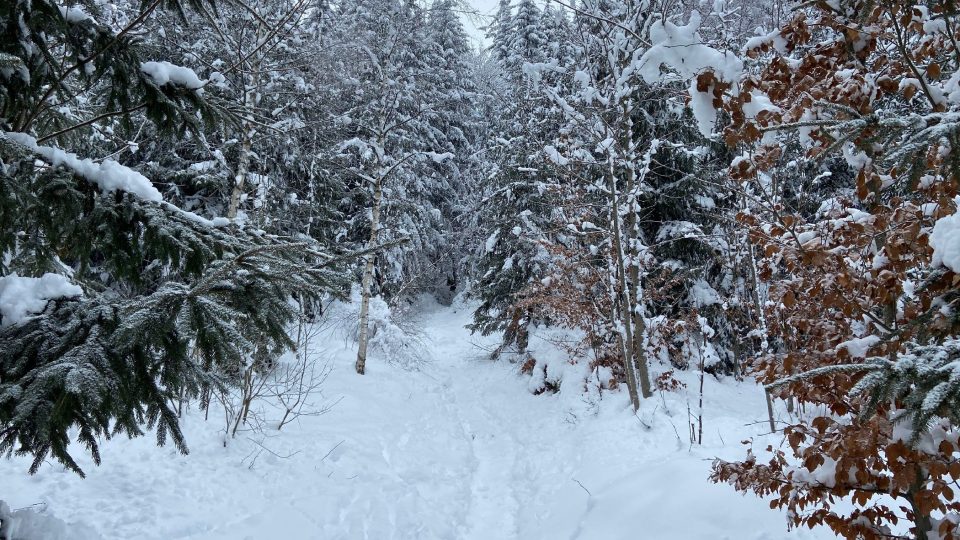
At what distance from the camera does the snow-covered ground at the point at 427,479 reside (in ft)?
15.8

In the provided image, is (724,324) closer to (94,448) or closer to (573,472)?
(573,472)

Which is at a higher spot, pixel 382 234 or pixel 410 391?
pixel 382 234

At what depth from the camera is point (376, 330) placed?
15.2 m

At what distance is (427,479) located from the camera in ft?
25.0

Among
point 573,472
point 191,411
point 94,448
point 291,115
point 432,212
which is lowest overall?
point 573,472

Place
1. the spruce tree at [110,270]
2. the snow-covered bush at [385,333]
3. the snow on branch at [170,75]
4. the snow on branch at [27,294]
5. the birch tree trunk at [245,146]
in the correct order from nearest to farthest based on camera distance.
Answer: the spruce tree at [110,270] → the snow on branch at [27,294] → the snow on branch at [170,75] → the birch tree trunk at [245,146] → the snow-covered bush at [385,333]

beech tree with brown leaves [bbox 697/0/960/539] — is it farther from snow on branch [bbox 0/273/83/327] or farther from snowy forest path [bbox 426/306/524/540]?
snowy forest path [bbox 426/306/524/540]

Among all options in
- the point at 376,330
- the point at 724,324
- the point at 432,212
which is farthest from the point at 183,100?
the point at 432,212

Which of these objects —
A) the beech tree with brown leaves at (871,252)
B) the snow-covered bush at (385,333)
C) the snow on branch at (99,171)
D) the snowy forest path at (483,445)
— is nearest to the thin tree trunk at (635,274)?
the snowy forest path at (483,445)

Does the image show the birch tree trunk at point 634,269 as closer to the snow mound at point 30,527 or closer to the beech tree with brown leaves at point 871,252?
the beech tree with brown leaves at point 871,252

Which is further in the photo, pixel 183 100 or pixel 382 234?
pixel 382 234

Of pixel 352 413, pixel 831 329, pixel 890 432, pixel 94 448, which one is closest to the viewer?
pixel 890 432

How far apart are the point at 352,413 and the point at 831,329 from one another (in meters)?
8.41

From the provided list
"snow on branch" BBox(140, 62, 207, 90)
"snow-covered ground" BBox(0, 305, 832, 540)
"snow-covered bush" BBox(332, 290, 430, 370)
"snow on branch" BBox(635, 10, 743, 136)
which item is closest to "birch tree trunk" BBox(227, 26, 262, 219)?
"snow-covered ground" BBox(0, 305, 832, 540)
